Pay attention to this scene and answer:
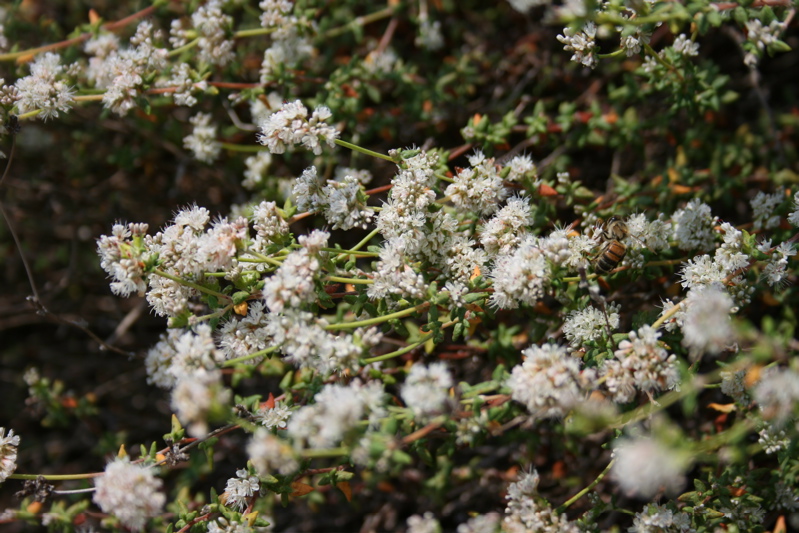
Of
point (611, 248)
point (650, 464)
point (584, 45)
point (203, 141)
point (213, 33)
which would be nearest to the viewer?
point (650, 464)

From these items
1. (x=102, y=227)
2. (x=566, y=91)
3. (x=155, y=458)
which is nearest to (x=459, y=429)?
(x=155, y=458)

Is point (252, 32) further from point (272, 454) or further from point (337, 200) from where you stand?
point (272, 454)

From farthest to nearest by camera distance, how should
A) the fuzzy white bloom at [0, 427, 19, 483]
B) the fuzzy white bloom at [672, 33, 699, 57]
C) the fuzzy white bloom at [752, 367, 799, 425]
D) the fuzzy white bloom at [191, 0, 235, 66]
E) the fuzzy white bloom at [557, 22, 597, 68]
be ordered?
the fuzzy white bloom at [191, 0, 235, 66] < the fuzzy white bloom at [672, 33, 699, 57] < the fuzzy white bloom at [557, 22, 597, 68] < the fuzzy white bloom at [0, 427, 19, 483] < the fuzzy white bloom at [752, 367, 799, 425]

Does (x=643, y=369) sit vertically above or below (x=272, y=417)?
below

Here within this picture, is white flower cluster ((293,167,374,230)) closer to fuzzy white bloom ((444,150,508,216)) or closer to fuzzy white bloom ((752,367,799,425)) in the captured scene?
fuzzy white bloom ((444,150,508,216))

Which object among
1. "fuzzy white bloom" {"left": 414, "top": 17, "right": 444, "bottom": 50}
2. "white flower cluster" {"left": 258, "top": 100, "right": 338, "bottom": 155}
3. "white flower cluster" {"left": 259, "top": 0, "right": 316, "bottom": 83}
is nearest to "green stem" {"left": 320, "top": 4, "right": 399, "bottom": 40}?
"fuzzy white bloom" {"left": 414, "top": 17, "right": 444, "bottom": 50}

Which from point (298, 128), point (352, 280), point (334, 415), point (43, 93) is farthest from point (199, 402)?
point (43, 93)

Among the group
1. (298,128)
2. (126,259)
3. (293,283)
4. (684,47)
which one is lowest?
(293,283)

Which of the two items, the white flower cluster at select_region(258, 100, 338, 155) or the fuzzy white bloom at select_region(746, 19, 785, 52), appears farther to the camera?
the fuzzy white bloom at select_region(746, 19, 785, 52)
